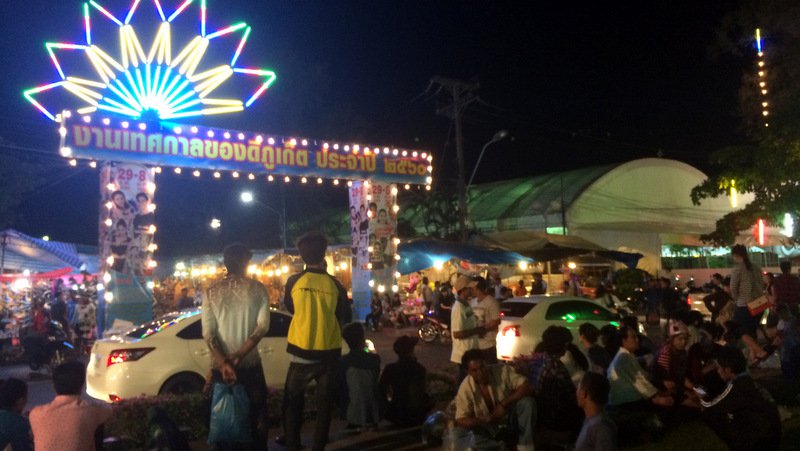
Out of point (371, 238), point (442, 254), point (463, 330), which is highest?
point (371, 238)

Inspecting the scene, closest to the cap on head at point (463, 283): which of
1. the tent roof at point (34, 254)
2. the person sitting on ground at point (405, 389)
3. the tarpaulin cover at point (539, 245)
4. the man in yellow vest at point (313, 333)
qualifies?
the person sitting on ground at point (405, 389)

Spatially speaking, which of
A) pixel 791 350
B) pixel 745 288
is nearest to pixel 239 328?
pixel 791 350

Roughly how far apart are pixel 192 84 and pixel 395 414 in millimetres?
11935

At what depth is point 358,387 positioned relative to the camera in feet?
24.1

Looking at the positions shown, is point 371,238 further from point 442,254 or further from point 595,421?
point 595,421

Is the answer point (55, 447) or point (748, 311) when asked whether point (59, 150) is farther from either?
point (748, 311)

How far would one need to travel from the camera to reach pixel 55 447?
4.01 meters

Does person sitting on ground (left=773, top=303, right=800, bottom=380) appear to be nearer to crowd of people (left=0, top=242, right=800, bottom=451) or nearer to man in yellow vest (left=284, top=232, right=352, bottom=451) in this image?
crowd of people (left=0, top=242, right=800, bottom=451)

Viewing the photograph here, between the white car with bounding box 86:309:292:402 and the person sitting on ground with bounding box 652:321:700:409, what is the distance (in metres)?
4.46

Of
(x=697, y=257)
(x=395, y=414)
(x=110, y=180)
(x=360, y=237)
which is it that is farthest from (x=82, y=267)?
(x=697, y=257)

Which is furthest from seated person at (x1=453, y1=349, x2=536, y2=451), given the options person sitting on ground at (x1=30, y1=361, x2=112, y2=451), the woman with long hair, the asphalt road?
the woman with long hair

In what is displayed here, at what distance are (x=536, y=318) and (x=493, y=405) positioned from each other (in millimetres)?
6448

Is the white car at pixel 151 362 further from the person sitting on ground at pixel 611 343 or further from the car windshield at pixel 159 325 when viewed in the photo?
the person sitting on ground at pixel 611 343

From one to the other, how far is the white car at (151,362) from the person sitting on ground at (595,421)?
16.0 feet
